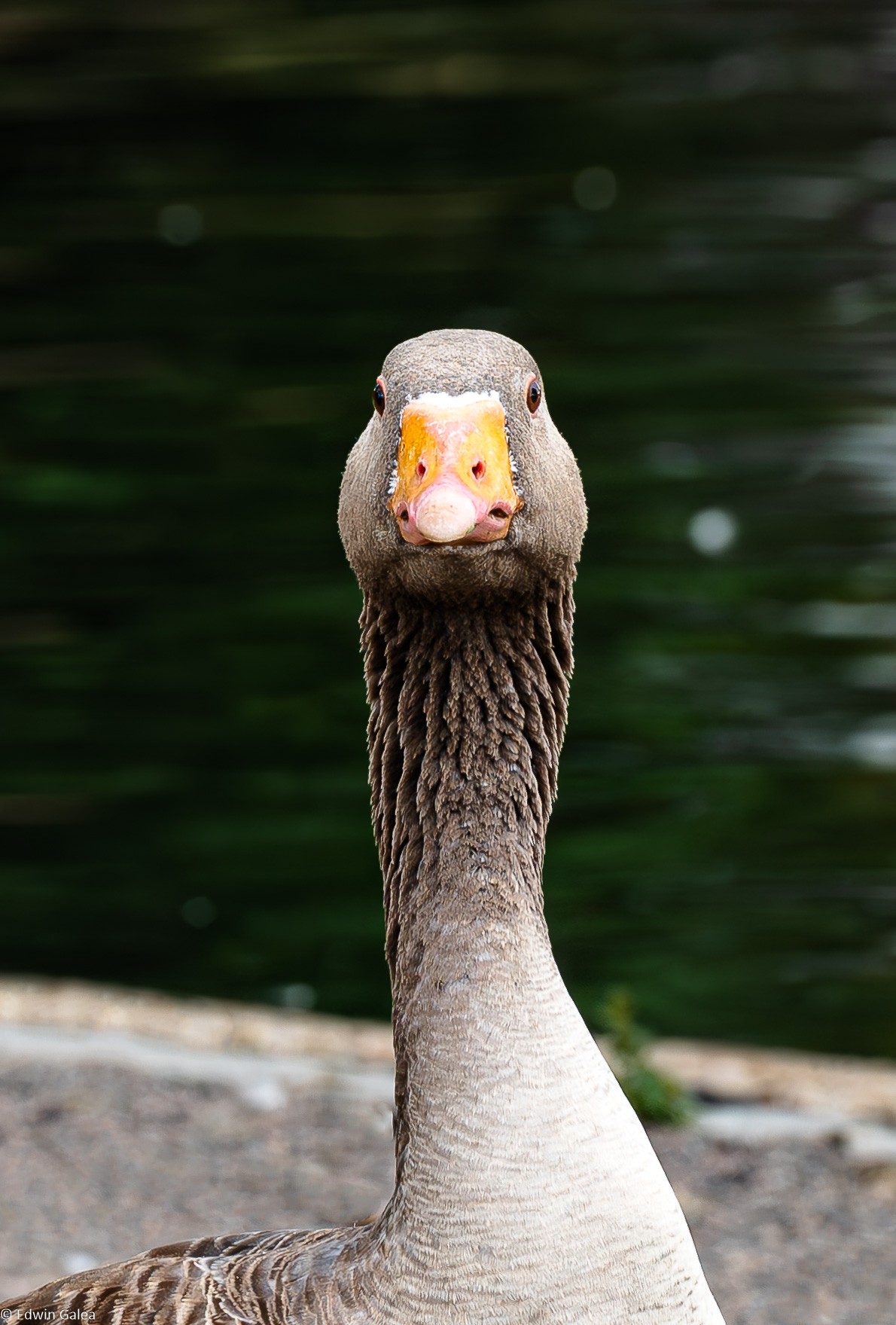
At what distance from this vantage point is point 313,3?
2173 centimetres

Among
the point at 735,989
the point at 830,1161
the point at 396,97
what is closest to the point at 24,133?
the point at 396,97

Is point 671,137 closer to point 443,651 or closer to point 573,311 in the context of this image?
point 573,311

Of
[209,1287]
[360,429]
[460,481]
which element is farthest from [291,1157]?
[360,429]

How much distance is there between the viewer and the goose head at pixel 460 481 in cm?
269

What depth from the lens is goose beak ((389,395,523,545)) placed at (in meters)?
2.62

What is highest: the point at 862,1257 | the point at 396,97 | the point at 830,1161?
the point at 396,97

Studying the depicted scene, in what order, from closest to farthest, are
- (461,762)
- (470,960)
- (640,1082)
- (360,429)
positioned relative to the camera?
1. (470,960)
2. (461,762)
3. (640,1082)
4. (360,429)

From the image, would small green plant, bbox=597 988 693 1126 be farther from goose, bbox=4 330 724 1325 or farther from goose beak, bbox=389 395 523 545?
goose beak, bbox=389 395 523 545

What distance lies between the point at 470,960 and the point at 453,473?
80 cm

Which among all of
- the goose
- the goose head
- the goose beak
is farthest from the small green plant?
the goose beak

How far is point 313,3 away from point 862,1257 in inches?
779

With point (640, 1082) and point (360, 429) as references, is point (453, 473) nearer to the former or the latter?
point (640, 1082)

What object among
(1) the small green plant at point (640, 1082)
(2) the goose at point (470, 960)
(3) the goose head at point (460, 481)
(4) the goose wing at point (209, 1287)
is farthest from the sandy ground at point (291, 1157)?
(3) the goose head at point (460, 481)

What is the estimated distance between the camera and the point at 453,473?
2672 mm
